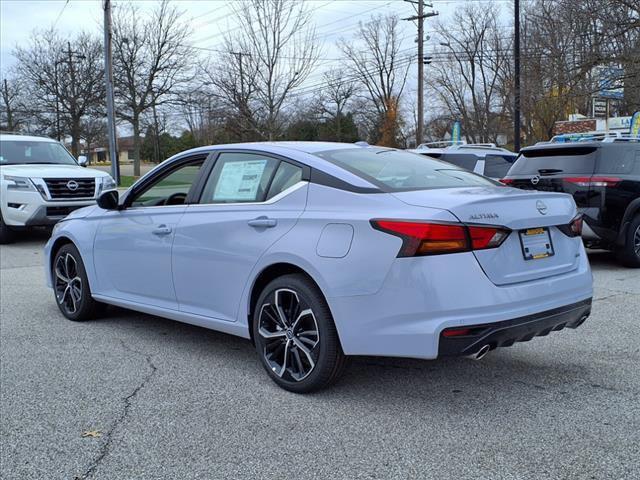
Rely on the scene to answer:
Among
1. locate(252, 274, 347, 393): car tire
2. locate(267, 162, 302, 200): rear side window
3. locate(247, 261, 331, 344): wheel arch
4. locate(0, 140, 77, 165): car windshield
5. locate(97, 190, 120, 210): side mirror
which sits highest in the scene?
locate(0, 140, 77, 165): car windshield

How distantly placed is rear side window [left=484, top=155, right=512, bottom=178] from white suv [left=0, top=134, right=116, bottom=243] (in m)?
7.27

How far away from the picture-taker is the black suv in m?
8.36

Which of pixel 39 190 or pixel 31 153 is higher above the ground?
pixel 31 153

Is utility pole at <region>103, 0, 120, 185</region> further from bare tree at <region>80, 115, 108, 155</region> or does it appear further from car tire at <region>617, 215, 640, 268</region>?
bare tree at <region>80, 115, 108, 155</region>

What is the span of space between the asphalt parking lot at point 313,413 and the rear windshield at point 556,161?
12.1 ft

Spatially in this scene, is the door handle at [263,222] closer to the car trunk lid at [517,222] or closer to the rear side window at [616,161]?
the car trunk lid at [517,222]

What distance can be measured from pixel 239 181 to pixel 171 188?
2.94 ft

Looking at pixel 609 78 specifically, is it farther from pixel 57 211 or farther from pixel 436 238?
pixel 436 238

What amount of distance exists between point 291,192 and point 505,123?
50.0 meters

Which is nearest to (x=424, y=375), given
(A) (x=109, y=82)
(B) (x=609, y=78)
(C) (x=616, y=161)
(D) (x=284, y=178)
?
(D) (x=284, y=178)

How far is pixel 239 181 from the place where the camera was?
15.0ft

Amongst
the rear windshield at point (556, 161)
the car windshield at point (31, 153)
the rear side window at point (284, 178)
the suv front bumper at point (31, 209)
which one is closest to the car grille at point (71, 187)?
the suv front bumper at point (31, 209)

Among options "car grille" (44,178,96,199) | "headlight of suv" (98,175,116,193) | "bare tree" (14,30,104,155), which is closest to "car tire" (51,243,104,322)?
"car grille" (44,178,96,199)

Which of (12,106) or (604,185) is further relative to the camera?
(12,106)
